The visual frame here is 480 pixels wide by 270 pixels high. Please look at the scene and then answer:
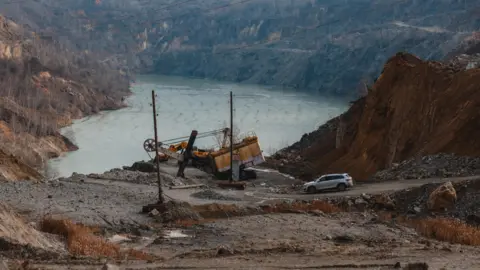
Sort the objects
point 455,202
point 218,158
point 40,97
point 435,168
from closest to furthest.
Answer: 1. point 455,202
2. point 435,168
3. point 218,158
4. point 40,97

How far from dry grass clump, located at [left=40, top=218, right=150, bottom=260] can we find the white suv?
14.0 metres

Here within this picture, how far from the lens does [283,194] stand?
2773 centimetres

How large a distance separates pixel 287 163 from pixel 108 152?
87.1 ft

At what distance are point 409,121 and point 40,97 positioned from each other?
240 ft

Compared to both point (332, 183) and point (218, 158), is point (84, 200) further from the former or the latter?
point (218, 158)

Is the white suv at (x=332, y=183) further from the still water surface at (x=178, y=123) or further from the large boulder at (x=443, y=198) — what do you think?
the still water surface at (x=178, y=123)

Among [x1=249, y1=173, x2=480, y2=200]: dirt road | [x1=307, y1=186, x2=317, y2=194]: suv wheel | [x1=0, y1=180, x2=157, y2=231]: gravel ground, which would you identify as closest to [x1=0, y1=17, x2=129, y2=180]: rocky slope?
[x1=0, y1=180, x2=157, y2=231]: gravel ground

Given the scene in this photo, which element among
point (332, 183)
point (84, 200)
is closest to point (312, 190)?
point (332, 183)

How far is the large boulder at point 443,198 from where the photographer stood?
762 inches

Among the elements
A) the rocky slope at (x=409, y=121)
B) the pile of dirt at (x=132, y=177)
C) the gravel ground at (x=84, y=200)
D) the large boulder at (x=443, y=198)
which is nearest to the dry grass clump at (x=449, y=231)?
the large boulder at (x=443, y=198)

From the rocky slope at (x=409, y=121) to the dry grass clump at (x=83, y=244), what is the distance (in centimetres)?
1843

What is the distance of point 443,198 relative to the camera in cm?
1945

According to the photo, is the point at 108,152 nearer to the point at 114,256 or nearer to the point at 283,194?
the point at 283,194

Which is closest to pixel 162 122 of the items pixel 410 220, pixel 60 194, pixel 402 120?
pixel 402 120
